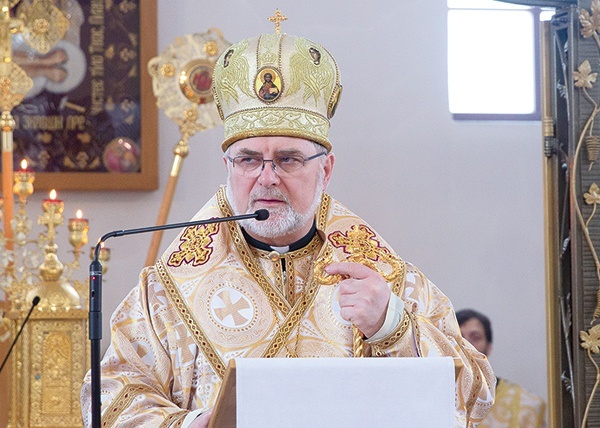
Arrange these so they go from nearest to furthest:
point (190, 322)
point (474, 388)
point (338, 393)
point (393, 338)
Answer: point (338, 393)
point (393, 338)
point (474, 388)
point (190, 322)

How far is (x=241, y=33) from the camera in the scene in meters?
7.48

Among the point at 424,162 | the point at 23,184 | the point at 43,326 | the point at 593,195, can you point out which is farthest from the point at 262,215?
the point at 424,162

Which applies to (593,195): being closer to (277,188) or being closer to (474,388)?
(474,388)

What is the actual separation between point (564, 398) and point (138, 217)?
3.12 m

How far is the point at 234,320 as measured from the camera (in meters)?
3.94

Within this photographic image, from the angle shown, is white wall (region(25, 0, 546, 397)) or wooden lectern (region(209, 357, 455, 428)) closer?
wooden lectern (region(209, 357, 455, 428))

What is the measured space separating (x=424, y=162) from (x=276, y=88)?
12.1ft

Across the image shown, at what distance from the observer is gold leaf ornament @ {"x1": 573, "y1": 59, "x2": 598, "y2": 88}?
4926 millimetres

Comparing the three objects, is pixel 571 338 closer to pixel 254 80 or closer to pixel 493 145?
pixel 254 80

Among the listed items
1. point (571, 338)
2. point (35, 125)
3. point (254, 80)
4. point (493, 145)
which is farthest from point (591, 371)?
point (35, 125)

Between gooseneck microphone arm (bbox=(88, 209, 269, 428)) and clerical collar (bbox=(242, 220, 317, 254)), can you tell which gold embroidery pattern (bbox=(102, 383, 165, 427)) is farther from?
clerical collar (bbox=(242, 220, 317, 254))

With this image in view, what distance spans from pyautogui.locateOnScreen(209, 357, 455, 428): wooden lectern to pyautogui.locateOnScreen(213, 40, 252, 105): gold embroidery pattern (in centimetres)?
135

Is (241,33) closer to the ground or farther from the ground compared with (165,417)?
farther from the ground

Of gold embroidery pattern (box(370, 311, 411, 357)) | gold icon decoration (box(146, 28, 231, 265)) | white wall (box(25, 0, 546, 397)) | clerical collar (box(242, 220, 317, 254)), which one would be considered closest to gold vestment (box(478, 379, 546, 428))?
white wall (box(25, 0, 546, 397))
